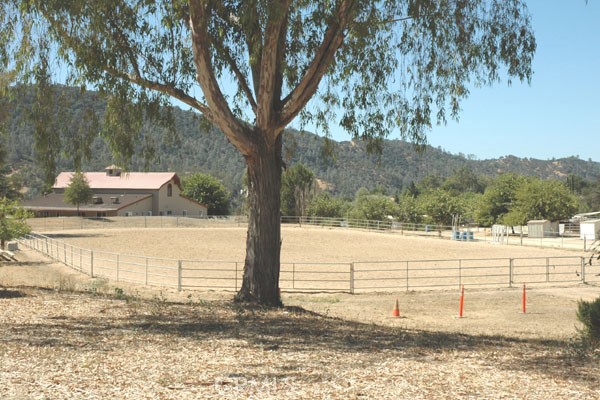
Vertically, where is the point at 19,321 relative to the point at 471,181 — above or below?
below

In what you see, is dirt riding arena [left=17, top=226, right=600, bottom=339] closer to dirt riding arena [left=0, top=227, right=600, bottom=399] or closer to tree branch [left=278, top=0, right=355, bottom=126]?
dirt riding arena [left=0, top=227, right=600, bottom=399]

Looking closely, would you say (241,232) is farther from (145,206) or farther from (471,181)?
(471,181)

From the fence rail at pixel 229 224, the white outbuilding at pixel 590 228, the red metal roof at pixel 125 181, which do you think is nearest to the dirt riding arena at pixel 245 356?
the white outbuilding at pixel 590 228

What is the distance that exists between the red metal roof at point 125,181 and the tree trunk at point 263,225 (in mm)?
66018

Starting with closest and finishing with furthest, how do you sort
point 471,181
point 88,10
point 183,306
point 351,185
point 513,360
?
point 513,360, point 88,10, point 183,306, point 471,181, point 351,185

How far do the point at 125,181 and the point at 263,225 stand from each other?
70.3 meters

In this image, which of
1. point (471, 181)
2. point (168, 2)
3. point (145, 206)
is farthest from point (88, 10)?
point (471, 181)

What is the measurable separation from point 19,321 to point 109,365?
3337mm

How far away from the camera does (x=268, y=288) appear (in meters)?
12.0

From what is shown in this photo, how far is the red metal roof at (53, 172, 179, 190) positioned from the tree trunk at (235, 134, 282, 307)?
66.0 m

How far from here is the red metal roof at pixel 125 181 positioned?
252ft

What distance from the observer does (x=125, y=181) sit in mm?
78688

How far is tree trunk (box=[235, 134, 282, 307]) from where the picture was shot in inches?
463

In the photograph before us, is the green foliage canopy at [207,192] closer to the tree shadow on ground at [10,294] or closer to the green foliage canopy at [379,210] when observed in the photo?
the green foliage canopy at [379,210]
